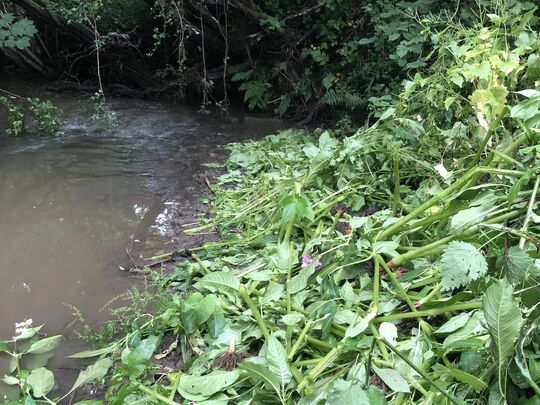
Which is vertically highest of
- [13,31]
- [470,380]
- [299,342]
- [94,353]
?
[13,31]

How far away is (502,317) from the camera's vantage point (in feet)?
3.42

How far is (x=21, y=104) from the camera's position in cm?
556

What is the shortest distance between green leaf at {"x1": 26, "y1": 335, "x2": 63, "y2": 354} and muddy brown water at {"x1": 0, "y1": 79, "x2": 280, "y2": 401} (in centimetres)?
6

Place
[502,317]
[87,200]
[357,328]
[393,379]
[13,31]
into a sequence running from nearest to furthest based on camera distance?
1. [502,317]
2. [393,379]
3. [357,328]
4. [87,200]
5. [13,31]

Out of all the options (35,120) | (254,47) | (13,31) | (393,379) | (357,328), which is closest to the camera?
(393,379)

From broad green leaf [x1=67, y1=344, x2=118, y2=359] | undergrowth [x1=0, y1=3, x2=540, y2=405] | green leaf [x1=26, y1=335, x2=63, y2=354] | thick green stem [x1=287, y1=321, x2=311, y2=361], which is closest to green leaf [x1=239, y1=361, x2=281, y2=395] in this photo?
undergrowth [x1=0, y1=3, x2=540, y2=405]

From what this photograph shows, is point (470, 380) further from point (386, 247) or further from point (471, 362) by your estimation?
point (386, 247)

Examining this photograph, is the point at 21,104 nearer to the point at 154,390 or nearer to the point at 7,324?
the point at 7,324

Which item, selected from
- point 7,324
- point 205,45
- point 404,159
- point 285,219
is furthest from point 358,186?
point 205,45

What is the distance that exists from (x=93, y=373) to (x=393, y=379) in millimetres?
1235

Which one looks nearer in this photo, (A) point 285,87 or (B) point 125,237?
(B) point 125,237

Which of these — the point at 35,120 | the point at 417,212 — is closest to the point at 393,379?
the point at 417,212

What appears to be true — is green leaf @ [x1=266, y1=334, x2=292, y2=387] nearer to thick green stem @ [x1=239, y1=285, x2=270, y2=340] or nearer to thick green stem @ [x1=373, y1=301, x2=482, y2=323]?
thick green stem @ [x1=239, y1=285, x2=270, y2=340]

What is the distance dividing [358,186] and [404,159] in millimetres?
299
